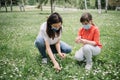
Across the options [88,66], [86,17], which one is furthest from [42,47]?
[86,17]

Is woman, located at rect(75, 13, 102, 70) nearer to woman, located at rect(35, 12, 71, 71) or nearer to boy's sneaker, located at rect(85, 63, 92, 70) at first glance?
boy's sneaker, located at rect(85, 63, 92, 70)

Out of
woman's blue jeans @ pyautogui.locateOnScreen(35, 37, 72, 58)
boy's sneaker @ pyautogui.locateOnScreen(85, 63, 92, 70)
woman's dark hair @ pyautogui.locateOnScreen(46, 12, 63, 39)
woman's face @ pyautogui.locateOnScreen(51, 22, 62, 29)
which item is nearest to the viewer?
woman's dark hair @ pyautogui.locateOnScreen(46, 12, 63, 39)

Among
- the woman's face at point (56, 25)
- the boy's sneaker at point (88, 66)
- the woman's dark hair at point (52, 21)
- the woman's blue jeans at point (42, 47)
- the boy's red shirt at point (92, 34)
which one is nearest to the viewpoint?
the woman's dark hair at point (52, 21)

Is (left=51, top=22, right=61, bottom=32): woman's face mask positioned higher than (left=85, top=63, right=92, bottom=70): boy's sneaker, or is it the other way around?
(left=51, top=22, right=61, bottom=32): woman's face mask

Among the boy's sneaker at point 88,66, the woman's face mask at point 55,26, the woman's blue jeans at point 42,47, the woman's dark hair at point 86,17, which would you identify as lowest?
the boy's sneaker at point 88,66

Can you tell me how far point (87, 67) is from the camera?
7965 mm

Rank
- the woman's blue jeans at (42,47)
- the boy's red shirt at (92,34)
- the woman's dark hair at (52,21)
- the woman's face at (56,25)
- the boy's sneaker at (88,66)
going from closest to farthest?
the woman's dark hair at (52,21) → the woman's face at (56,25) → the boy's sneaker at (88,66) → the boy's red shirt at (92,34) → the woman's blue jeans at (42,47)

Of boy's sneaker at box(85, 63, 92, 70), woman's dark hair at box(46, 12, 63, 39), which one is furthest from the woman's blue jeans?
boy's sneaker at box(85, 63, 92, 70)

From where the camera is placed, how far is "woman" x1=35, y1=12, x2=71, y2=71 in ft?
24.9

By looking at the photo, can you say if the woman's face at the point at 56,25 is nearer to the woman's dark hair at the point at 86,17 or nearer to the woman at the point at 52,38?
the woman at the point at 52,38

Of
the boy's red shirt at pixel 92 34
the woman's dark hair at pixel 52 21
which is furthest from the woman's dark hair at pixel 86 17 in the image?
the woman's dark hair at pixel 52 21

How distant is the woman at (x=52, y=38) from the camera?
7594 millimetres

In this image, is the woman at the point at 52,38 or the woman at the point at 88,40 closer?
the woman at the point at 52,38

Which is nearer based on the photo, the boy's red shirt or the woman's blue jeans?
the boy's red shirt
